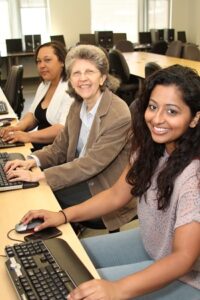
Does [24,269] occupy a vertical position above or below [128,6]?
below

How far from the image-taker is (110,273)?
4.61ft

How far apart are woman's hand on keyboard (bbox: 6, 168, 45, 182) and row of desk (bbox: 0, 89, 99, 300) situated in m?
0.03

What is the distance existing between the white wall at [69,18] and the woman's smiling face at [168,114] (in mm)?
7845

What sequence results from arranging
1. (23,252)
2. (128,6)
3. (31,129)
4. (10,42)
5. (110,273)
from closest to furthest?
(23,252) → (110,273) → (31,129) → (10,42) → (128,6)

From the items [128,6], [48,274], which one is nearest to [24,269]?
[48,274]

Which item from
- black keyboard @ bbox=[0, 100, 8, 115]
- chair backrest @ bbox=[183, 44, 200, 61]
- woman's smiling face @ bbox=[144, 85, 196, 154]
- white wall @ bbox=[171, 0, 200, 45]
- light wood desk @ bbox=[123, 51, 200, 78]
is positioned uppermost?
white wall @ bbox=[171, 0, 200, 45]

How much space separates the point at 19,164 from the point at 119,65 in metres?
3.74

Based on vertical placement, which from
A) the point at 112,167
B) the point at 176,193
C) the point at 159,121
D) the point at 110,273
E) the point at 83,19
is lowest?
the point at 110,273

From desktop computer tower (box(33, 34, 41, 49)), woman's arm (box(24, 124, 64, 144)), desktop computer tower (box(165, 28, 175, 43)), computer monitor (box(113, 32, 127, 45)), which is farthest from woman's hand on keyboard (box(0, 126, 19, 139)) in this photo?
desktop computer tower (box(165, 28, 175, 43))

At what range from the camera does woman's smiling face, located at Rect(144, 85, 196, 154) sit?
126cm

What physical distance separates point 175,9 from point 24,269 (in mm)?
9362

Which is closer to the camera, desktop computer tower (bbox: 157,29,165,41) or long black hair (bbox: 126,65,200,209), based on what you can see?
long black hair (bbox: 126,65,200,209)

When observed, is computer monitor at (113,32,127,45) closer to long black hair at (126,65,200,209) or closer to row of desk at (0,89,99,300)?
row of desk at (0,89,99,300)

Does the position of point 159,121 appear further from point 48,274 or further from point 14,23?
point 14,23
